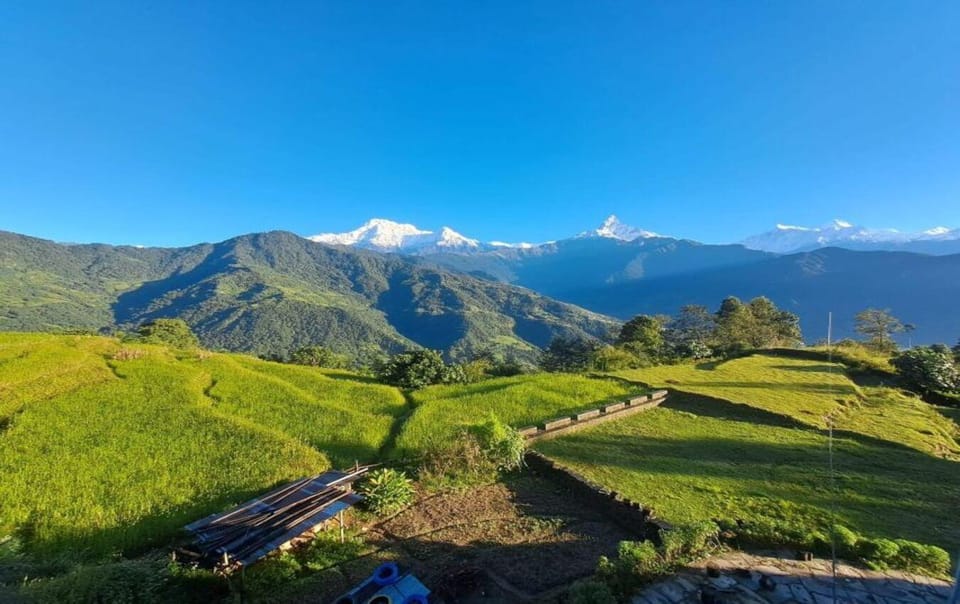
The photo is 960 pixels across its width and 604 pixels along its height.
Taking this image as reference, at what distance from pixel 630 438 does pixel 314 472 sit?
1028 centimetres

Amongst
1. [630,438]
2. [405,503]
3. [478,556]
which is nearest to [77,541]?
[405,503]

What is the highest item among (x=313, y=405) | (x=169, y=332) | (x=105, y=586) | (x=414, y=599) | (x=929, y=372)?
(x=105, y=586)

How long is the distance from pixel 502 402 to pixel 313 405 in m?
7.38

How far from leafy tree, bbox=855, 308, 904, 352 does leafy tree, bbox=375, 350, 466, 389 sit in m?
43.9

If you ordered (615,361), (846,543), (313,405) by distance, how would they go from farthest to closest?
(615,361), (313,405), (846,543)

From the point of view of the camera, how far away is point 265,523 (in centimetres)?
758

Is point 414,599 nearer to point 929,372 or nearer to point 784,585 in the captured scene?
point 784,585

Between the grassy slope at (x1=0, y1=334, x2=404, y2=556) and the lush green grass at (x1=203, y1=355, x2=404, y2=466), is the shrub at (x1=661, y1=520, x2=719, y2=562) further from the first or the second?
the grassy slope at (x1=0, y1=334, x2=404, y2=556)

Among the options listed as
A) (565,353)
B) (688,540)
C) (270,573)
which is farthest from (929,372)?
(565,353)

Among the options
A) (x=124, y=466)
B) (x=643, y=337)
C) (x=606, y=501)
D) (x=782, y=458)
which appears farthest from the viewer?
(x=643, y=337)

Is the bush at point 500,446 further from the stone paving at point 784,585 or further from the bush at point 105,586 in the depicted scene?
the bush at point 105,586

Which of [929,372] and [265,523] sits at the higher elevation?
[265,523]

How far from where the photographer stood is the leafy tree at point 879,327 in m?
41.2

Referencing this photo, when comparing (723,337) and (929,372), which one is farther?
(723,337)
